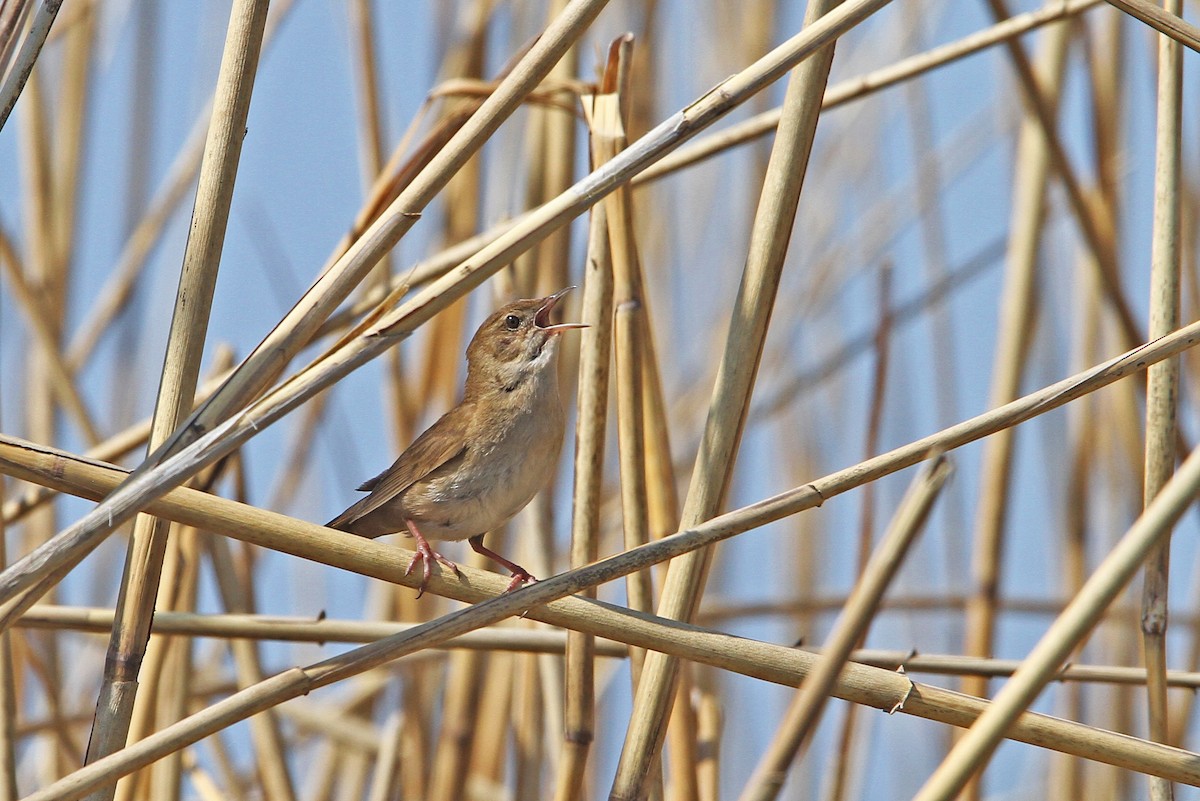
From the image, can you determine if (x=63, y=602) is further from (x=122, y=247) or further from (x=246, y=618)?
(x=246, y=618)

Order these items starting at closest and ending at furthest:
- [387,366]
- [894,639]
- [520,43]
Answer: [387,366] < [520,43] < [894,639]

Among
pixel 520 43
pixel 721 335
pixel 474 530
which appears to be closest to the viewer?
pixel 474 530

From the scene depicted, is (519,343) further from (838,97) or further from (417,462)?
(838,97)

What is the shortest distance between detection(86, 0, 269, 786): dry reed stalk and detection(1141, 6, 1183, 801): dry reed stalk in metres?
1.29

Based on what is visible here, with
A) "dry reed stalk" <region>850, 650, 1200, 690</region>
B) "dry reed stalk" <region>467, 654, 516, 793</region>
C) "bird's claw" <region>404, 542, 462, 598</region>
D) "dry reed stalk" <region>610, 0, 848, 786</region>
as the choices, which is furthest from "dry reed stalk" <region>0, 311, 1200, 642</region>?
"dry reed stalk" <region>467, 654, 516, 793</region>

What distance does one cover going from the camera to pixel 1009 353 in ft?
8.93

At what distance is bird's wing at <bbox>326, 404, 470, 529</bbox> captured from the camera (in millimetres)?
2459

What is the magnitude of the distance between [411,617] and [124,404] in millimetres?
1436

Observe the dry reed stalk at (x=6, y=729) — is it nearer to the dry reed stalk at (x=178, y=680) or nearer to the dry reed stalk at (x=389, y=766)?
the dry reed stalk at (x=178, y=680)

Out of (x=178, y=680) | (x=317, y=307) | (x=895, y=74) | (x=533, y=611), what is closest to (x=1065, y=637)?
(x=533, y=611)

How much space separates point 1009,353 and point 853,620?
187cm

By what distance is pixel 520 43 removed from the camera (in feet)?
11.0

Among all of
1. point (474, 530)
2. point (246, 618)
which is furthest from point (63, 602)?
point (246, 618)

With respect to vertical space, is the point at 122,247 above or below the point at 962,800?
above
